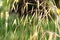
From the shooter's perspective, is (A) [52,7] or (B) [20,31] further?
(B) [20,31]

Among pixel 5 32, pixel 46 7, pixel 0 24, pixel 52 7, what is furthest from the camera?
pixel 0 24

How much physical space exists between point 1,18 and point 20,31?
48 cm

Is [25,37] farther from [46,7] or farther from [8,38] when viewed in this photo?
[46,7]

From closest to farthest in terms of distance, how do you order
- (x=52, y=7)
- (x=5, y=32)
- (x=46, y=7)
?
(x=52, y=7), (x=46, y=7), (x=5, y=32)

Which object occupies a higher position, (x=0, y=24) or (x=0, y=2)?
(x=0, y=2)

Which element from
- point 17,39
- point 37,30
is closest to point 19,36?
point 17,39

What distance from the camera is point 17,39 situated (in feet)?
6.21

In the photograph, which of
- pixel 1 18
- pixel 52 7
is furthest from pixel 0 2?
pixel 52 7

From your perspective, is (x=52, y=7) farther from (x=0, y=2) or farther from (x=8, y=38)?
(x=0, y=2)

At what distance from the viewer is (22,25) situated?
1.92 metres

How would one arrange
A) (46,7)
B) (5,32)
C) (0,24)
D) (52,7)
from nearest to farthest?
(52,7) < (46,7) < (5,32) < (0,24)

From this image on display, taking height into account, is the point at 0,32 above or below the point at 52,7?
below

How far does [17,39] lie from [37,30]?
0.93 ft

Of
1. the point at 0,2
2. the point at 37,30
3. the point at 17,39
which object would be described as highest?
the point at 0,2
